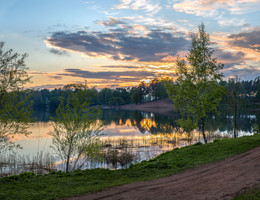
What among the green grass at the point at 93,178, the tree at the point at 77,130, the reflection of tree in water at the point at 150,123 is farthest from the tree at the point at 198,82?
the reflection of tree in water at the point at 150,123

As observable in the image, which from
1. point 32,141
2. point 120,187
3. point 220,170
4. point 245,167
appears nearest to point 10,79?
point 120,187

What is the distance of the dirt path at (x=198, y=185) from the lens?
1192cm

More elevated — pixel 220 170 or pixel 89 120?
pixel 89 120

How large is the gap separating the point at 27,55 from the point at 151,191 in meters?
16.3

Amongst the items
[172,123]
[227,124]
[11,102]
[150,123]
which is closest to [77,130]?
[11,102]

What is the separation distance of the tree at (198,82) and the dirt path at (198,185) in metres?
13.3

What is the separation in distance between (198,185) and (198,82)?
2001 centimetres

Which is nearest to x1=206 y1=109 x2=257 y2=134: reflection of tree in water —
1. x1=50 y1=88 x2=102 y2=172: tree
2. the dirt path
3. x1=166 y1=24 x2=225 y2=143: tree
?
x1=166 y1=24 x2=225 y2=143: tree

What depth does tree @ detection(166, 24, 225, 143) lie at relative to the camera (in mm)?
30266

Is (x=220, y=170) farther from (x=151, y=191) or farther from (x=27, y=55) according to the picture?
(x=27, y=55)

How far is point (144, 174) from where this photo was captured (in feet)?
58.2

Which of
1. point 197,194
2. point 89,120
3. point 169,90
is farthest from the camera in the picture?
point 169,90

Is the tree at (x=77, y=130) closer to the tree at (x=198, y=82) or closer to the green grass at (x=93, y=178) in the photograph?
the green grass at (x=93, y=178)

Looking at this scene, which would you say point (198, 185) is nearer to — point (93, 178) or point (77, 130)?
point (93, 178)
